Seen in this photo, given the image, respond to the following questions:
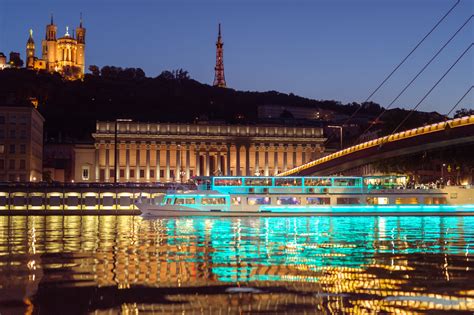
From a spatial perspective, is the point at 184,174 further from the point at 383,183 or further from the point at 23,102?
the point at 383,183

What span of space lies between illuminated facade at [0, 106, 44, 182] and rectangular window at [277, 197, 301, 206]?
65495 mm

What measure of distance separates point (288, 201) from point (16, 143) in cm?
6832

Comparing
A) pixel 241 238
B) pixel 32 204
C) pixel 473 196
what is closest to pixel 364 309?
pixel 241 238

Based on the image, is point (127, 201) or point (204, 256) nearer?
point (204, 256)

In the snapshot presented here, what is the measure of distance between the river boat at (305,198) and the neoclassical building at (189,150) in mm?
84137

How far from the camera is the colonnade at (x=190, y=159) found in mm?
175125

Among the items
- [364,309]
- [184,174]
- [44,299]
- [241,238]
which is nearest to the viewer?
[364,309]

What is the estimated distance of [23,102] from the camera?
15400cm

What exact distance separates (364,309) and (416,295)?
2538 mm

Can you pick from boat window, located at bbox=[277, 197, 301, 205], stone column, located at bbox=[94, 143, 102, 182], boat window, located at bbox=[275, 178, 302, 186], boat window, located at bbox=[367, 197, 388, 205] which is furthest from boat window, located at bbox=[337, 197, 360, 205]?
stone column, located at bbox=[94, 143, 102, 182]

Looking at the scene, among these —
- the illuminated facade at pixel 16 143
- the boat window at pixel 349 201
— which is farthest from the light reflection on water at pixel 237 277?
the illuminated facade at pixel 16 143

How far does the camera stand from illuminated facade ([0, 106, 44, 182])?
462ft

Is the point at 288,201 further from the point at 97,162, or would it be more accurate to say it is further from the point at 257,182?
the point at 97,162

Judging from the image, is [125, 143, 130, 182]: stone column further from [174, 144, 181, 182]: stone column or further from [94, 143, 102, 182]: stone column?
[174, 144, 181, 182]: stone column
